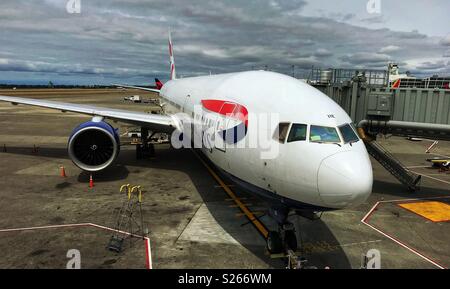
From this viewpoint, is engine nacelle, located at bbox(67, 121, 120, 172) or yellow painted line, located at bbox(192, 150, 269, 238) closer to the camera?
yellow painted line, located at bbox(192, 150, 269, 238)

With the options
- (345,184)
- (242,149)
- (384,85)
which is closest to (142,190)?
(242,149)

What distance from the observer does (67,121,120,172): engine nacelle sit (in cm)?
1825

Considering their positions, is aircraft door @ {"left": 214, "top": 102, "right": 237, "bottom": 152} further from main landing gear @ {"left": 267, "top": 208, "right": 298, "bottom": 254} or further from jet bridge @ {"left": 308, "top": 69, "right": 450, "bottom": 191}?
jet bridge @ {"left": 308, "top": 69, "right": 450, "bottom": 191}

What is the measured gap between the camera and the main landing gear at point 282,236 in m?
9.90

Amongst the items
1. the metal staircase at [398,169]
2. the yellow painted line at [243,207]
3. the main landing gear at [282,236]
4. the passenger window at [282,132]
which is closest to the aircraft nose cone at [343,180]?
the passenger window at [282,132]

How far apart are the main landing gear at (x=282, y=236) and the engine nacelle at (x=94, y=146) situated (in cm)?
1126

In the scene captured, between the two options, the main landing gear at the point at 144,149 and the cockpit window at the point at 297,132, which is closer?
the cockpit window at the point at 297,132

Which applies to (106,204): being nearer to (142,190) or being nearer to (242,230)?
(142,190)

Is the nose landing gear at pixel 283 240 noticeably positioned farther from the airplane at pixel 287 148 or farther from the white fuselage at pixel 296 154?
the white fuselage at pixel 296 154

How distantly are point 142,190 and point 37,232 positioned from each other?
5739 millimetres

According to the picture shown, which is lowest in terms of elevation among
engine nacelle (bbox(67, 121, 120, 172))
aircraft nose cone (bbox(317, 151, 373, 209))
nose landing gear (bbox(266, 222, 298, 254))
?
nose landing gear (bbox(266, 222, 298, 254))

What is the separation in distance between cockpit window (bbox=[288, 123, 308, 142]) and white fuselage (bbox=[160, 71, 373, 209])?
11 cm

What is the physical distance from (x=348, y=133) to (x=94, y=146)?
1449cm

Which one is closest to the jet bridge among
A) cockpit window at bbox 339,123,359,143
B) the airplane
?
the airplane
